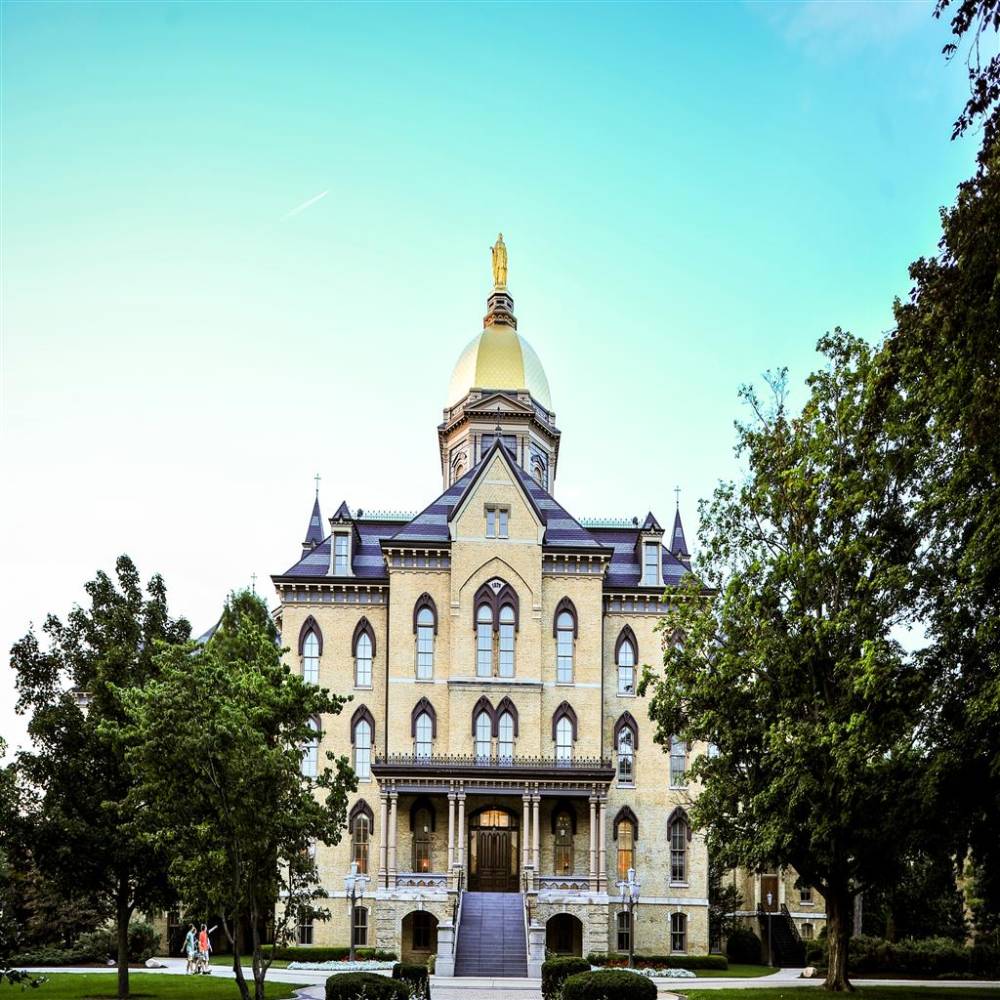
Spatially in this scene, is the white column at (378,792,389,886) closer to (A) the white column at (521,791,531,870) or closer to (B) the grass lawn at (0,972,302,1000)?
(A) the white column at (521,791,531,870)

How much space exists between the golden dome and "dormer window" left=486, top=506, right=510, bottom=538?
18.6 m

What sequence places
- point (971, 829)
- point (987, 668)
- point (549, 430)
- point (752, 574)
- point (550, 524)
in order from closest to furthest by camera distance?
point (987, 668)
point (971, 829)
point (752, 574)
point (550, 524)
point (549, 430)

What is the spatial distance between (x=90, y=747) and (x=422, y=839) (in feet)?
78.9

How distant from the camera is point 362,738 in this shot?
181 feet

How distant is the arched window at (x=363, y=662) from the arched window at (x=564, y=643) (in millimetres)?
8161

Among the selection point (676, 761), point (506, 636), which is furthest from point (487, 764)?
point (676, 761)

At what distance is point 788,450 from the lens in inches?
1332

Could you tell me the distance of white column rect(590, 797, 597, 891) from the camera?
163ft

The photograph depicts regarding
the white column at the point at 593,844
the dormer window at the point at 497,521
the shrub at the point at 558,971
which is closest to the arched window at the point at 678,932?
the white column at the point at 593,844

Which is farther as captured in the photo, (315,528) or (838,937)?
(315,528)

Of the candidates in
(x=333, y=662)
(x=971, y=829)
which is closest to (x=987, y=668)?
(x=971, y=829)

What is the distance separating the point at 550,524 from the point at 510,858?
14496mm

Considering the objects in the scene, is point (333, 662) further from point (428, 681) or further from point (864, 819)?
point (864, 819)

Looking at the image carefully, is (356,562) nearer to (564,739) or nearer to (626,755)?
(564,739)
